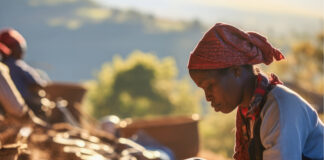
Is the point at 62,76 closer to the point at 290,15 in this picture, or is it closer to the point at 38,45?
the point at 38,45

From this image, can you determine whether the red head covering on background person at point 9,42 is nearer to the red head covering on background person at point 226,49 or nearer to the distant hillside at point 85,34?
the red head covering on background person at point 226,49

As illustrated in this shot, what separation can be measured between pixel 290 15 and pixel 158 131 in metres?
156

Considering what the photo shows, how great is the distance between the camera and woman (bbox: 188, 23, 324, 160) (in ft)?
6.84

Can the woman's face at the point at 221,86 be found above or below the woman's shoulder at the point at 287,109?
above

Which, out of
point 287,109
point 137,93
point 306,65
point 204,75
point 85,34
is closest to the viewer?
point 287,109

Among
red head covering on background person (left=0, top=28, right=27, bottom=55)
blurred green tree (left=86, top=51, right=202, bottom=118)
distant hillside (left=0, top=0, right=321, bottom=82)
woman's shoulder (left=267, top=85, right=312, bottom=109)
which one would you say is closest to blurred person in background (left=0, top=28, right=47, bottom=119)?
red head covering on background person (left=0, top=28, right=27, bottom=55)

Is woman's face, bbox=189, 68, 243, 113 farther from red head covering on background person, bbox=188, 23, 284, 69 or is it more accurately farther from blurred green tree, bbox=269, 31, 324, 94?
blurred green tree, bbox=269, 31, 324, 94

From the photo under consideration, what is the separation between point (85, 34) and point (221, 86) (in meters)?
126

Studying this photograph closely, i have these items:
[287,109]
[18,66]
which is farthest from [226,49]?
[18,66]

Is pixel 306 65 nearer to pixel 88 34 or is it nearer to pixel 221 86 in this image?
pixel 221 86

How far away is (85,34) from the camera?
12606 centimetres

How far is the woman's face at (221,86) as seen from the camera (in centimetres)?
221

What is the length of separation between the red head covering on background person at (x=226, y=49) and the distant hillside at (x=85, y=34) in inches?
4237

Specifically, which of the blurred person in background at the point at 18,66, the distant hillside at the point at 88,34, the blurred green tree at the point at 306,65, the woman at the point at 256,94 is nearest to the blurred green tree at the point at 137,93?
the blurred green tree at the point at 306,65
